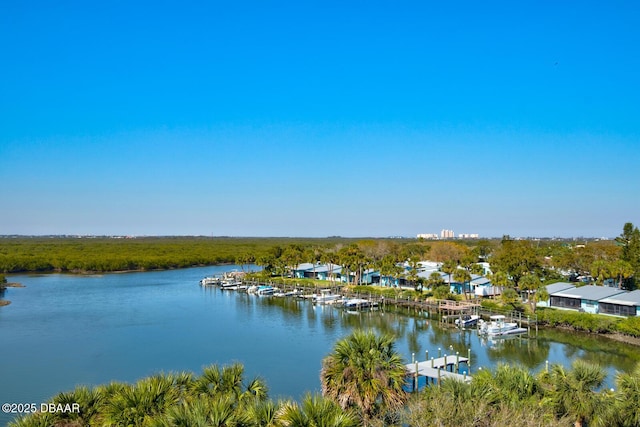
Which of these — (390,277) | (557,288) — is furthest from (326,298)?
(557,288)

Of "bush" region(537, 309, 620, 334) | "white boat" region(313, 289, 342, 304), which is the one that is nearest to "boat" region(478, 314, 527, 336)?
"bush" region(537, 309, 620, 334)

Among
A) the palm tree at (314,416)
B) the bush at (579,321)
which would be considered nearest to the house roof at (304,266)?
the bush at (579,321)

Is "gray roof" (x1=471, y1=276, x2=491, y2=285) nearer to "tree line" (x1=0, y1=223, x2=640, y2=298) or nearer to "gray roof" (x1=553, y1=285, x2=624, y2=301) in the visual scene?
"tree line" (x1=0, y1=223, x2=640, y2=298)

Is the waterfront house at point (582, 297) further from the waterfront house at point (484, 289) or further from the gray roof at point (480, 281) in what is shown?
the gray roof at point (480, 281)

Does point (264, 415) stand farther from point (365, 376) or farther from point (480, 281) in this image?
point (480, 281)

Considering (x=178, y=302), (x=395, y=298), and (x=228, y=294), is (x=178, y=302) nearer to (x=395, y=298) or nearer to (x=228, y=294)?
(x=228, y=294)

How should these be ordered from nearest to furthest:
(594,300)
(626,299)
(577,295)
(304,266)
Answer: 1. (626,299)
2. (594,300)
3. (577,295)
4. (304,266)
